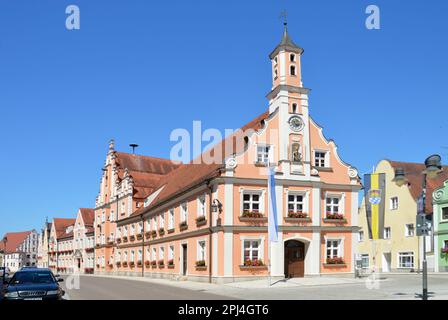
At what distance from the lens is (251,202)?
1375 inches

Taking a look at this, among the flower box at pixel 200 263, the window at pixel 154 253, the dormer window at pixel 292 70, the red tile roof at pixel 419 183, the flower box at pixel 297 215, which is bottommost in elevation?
the window at pixel 154 253

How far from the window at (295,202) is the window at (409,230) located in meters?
22.1

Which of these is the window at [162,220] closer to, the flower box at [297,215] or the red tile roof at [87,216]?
the flower box at [297,215]

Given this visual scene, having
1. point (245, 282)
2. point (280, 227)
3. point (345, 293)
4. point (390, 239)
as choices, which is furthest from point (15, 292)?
point (390, 239)

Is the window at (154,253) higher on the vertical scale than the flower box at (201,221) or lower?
lower

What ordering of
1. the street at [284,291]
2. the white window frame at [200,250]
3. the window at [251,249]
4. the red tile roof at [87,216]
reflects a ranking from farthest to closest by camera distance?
the red tile roof at [87,216] → the white window frame at [200,250] → the window at [251,249] → the street at [284,291]

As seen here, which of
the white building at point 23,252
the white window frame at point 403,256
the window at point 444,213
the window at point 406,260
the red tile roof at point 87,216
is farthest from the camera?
the white building at point 23,252

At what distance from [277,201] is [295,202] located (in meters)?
1.54

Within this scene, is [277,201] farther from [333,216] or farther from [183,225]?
[183,225]

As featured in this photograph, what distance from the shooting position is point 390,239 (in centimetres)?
5625

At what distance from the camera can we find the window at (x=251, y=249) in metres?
34.4

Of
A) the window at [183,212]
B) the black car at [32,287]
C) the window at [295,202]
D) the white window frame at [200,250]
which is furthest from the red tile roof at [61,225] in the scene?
the black car at [32,287]

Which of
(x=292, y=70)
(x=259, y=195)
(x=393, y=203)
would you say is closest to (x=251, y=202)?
(x=259, y=195)
